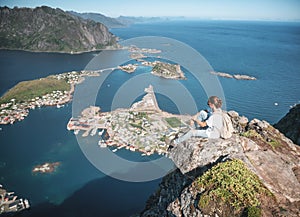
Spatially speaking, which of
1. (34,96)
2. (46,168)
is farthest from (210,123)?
(34,96)

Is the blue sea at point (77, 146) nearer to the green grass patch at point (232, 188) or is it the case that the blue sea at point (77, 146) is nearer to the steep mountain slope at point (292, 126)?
the steep mountain slope at point (292, 126)

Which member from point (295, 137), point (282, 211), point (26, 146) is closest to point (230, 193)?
point (282, 211)

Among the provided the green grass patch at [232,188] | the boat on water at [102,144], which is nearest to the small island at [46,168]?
the boat on water at [102,144]

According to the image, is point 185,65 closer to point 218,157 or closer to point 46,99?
point 46,99

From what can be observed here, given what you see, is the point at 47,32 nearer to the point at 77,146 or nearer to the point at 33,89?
the point at 33,89

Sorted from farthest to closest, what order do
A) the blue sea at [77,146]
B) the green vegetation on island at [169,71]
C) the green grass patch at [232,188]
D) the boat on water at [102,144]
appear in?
the green vegetation on island at [169,71], the boat on water at [102,144], the blue sea at [77,146], the green grass patch at [232,188]

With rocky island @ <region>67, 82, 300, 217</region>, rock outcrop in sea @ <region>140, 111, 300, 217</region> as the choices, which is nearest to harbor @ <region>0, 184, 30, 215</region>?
rocky island @ <region>67, 82, 300, 217</region>
